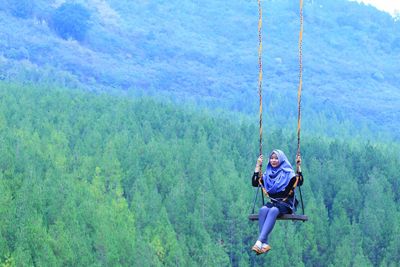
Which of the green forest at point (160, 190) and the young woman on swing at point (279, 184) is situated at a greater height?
the young woman on swing at point (279, 184)

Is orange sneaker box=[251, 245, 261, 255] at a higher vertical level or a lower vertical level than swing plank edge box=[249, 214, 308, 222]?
lower

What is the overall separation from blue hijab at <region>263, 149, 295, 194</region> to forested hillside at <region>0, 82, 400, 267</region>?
3523 centimetres

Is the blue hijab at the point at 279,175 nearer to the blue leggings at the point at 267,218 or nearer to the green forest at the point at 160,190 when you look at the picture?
the blue leggings at the point at 267,218

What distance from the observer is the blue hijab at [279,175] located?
2261cm

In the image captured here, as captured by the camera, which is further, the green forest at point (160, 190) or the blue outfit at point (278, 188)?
the green forest at point (160, 190)

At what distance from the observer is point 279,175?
22.7m

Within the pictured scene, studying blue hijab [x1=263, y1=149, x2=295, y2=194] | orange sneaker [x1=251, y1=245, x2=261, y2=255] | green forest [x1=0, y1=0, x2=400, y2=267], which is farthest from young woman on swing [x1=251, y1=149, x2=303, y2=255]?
green forest [x1=0, y1=0, x2=400, y2=267]

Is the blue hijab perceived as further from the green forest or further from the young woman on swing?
the green forest

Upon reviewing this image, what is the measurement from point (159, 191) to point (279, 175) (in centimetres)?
6161

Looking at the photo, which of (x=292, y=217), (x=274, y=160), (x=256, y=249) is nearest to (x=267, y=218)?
(x=292, y=217)

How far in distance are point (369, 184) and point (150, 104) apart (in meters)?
34.0

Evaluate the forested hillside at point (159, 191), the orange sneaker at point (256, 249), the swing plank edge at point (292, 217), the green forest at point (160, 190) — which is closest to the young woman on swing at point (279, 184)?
the swing plank edge at point (292, 217)

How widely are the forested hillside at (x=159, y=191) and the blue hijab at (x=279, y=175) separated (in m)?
35.2

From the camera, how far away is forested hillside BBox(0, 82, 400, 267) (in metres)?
64.1
